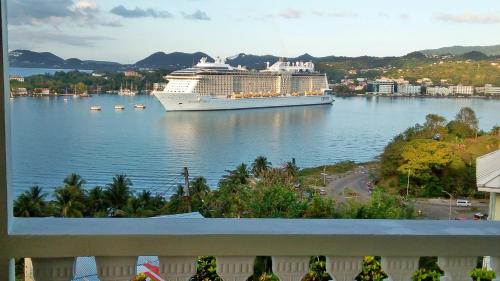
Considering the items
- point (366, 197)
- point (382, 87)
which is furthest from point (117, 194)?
point (382, 87)

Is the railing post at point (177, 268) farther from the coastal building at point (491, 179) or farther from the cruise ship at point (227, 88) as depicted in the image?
the cruise ship at point (227, 88)

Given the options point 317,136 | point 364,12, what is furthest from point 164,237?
point 317,136

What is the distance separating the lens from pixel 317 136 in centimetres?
2538

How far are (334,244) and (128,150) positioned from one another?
2114 centimetres

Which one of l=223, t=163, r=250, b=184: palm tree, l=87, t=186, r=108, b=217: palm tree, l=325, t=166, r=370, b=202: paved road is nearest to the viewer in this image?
l=87, t=186, r=108, b=217: palm tree

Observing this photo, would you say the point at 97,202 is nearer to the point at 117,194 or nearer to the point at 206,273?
the point at 117,194

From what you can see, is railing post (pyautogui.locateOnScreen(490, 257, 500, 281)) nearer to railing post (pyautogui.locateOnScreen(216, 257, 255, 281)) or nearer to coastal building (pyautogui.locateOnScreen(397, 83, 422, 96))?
railing post (pyautogui.locateOnScreen(216, 257, 255, 281))

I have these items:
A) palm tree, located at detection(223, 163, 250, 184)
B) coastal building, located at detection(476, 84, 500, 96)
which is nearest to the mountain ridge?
coastal building, located at detection(476, 84, 500, 96)

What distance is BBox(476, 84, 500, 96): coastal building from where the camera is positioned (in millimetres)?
15172

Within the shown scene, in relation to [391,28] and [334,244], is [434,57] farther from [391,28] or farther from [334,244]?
[334,244]

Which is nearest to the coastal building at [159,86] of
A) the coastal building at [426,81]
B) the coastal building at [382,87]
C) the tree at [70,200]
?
the coastal building at [382,87]

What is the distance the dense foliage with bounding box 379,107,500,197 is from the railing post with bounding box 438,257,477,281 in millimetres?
13535

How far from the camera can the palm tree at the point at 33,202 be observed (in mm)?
9698

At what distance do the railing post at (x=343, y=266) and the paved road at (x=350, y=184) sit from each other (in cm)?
1396
